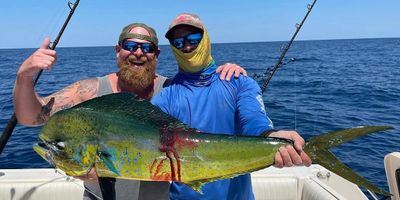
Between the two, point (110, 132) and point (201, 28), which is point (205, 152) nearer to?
point (110, 132)

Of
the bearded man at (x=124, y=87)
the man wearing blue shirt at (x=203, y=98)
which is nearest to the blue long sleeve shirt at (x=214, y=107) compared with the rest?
the man wearing blue shirt at (x=203, y=98)

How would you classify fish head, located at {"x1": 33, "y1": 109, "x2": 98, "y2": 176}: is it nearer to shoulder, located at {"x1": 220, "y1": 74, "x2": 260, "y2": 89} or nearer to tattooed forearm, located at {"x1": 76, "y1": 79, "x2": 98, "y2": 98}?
shoulder, located at {"x1": 220, "y1": 74, "x2": 260, "y2": 89}

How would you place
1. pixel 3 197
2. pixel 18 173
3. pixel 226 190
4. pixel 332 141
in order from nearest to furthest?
pixel 332 141 → pixel 226 190 → pixel 3 197 → pixel 18 173

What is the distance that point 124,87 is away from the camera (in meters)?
3.50

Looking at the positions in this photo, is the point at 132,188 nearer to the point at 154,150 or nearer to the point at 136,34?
the point at 136,34

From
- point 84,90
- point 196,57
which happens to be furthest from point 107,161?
point 84,90

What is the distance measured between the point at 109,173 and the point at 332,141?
3.65 feet

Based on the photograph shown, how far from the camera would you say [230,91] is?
109 inches

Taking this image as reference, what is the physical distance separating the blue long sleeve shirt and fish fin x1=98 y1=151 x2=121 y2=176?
0.76 meters

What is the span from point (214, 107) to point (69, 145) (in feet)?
3.40

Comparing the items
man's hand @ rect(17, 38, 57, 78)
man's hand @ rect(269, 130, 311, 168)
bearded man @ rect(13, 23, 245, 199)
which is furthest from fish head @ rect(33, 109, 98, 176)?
man's hand @ rect(269, 130, 311, 168)

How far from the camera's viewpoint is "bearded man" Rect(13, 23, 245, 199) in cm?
289

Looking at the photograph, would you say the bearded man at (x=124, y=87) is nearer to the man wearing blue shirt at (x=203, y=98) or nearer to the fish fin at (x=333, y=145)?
the man wearing blue shirt at (x=203, y=98)

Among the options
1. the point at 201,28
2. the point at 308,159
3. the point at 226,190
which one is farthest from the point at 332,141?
the point at 201,28
